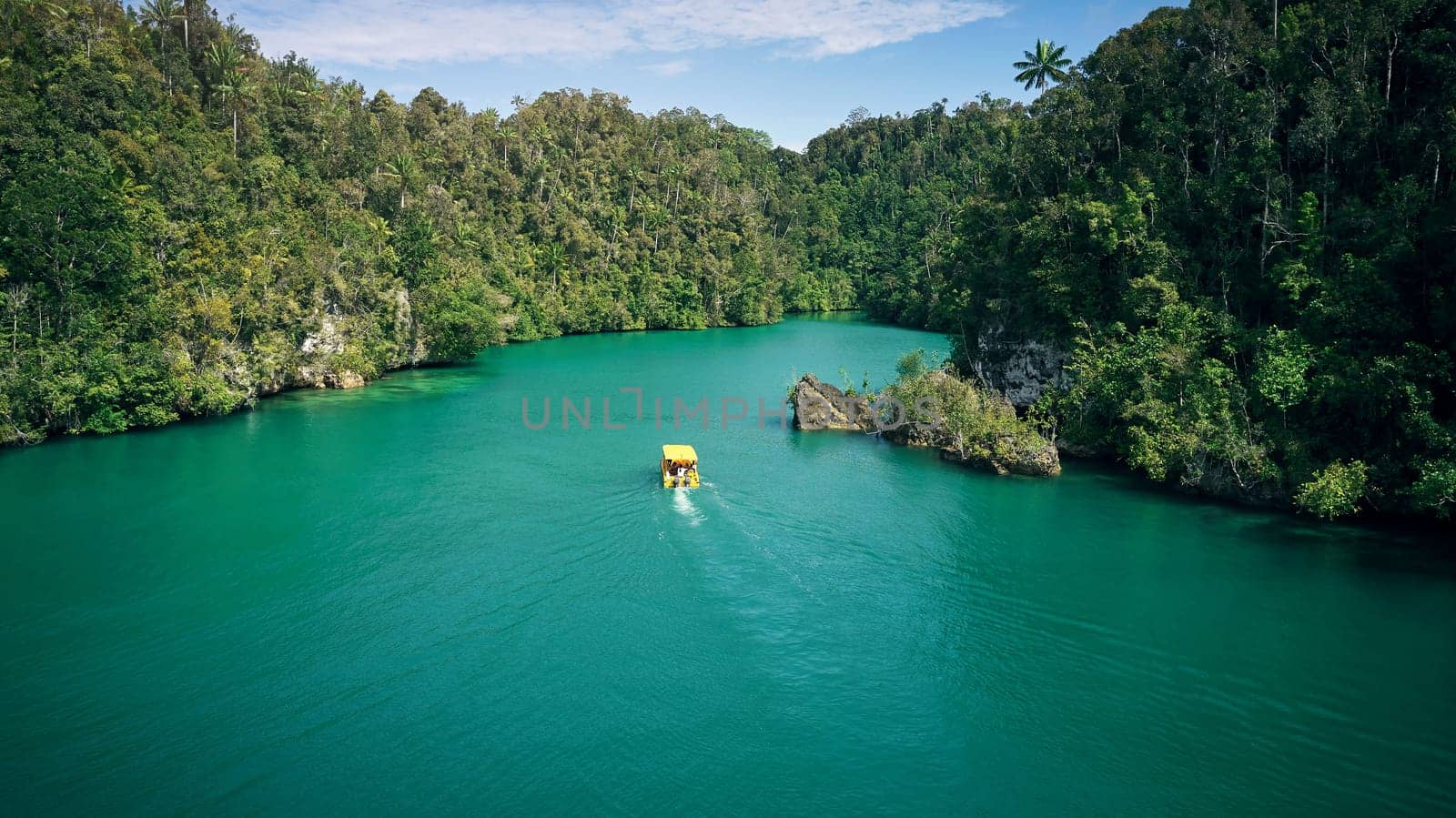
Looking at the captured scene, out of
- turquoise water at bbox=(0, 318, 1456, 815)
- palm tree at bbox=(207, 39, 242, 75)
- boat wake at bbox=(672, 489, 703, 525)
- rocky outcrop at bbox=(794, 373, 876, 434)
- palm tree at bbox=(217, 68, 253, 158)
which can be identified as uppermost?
palm tree at bbox=(207, 39, 242, 75)

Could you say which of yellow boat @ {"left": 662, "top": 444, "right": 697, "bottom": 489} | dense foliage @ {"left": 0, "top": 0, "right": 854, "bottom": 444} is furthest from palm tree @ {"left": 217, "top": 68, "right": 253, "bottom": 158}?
yellow boat @ {"left": 662, "top": 444, "right": 697, "bottom": 489}

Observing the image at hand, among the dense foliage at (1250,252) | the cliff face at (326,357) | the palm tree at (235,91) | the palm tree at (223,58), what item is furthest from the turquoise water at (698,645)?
the palm tree at (223,58)

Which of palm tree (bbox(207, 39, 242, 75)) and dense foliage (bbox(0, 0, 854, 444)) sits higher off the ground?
palm tree (bbox(207, 39, 242, 75))

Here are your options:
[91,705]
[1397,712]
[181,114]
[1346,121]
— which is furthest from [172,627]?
[181,114]

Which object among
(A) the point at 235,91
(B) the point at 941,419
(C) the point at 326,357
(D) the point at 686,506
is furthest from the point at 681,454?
(A) the point at 235,91

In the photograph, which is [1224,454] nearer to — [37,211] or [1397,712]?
Answer: [1397,712]

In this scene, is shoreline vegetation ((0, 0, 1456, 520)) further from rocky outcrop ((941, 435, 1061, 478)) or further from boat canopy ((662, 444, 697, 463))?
boat canopy ((662, 444, 697, 463))
